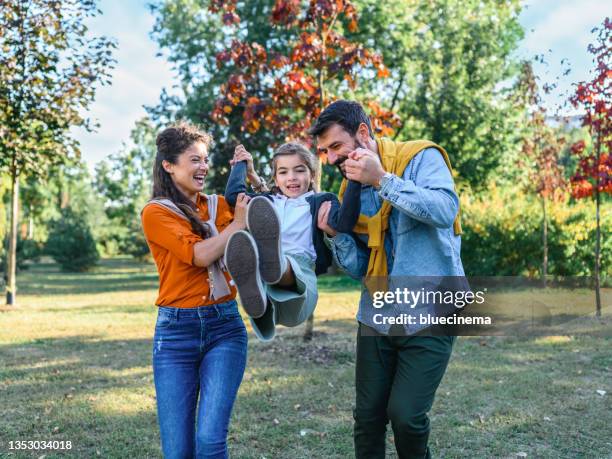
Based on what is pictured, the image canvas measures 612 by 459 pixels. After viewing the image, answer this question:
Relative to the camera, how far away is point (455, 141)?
63.3 feet

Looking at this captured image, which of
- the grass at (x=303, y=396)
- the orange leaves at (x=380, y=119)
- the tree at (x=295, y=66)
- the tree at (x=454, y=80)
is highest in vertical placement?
the tree at (x=454, y=80)

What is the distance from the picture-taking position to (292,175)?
3.78 metres

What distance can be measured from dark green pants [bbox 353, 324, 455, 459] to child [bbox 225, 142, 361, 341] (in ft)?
1.43

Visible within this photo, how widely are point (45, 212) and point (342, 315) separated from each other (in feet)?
84.0

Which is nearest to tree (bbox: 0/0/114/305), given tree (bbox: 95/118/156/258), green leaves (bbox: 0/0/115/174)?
green leaves (bbox: 0/0/115/174)

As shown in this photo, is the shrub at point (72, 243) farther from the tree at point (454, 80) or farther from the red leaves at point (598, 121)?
the red leaves at point (598, 121)

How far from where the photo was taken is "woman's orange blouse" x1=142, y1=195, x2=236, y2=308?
2.94 m

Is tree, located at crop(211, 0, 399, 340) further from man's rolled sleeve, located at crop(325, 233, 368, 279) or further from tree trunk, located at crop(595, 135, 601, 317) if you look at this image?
man's rolled sleeve, located at crop(325, 233, 368, 279)

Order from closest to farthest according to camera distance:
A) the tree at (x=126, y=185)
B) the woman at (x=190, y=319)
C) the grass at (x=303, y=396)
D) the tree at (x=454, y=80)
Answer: the woman at (x=190, y=319) < the grass at (x=303, y=396) < the tree at (x=454, y=80) < the tree at (x=126, y=185)

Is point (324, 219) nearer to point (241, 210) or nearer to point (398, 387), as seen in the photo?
point (241, 210)

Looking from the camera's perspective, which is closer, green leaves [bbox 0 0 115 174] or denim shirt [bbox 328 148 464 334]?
denim shirt [bbox 328 148 464 334]

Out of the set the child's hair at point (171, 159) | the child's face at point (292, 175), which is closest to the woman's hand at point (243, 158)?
the child's face at point (292, 175)

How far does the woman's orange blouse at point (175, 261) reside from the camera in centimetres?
294

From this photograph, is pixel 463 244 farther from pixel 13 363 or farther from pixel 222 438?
pixel 222 438
